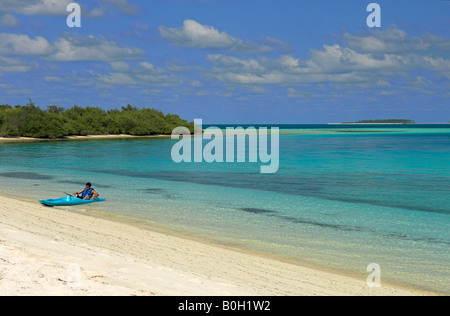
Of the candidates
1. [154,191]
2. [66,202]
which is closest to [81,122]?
[154,191]

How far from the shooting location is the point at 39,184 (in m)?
30.3

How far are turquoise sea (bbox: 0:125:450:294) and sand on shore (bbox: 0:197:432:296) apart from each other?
150cm

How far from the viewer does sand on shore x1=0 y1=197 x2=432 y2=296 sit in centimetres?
853

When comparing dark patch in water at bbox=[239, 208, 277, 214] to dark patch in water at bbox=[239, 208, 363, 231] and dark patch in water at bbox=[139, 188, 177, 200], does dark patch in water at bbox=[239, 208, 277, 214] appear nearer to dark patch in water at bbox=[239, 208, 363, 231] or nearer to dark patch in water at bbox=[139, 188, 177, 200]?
dark patch in water at bbox=[239, 208, 363, 231]

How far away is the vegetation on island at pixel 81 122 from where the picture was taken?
334ft

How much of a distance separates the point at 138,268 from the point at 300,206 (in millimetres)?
13131

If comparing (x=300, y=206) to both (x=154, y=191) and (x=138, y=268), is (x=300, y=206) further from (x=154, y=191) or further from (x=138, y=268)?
(x=138, y=268)

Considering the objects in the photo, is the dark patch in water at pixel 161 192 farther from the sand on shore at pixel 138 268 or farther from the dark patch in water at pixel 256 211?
the sand on shore at pixel 138 268

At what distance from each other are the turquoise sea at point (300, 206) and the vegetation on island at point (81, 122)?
64.1 metres

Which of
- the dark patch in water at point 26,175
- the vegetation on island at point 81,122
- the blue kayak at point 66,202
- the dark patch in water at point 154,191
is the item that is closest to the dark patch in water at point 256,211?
the dark patch in water at point 154,191

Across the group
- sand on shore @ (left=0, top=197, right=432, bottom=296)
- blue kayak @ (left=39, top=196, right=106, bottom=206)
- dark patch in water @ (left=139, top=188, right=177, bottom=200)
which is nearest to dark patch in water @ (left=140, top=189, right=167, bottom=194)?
dark patch in water @ (left=139, top=188, right=177, bottom=200)
